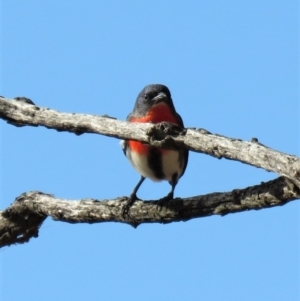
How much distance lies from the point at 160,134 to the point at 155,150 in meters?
1.90

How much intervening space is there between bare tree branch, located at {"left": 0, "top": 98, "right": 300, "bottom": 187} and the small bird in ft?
4.38

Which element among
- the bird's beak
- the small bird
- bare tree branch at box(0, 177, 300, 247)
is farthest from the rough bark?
the bird's beak

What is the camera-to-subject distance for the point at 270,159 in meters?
Answer: 4.19

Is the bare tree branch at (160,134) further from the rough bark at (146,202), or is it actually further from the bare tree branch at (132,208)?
the bare tree branch at (132,208)

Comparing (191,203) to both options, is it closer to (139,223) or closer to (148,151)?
(139,223)

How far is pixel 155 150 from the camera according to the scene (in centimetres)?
674

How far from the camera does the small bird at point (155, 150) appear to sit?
680 centimetres

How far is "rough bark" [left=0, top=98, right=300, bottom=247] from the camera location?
4.30 meters

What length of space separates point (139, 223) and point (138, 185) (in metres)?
1.25

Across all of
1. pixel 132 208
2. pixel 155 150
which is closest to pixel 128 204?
pixel 132 208

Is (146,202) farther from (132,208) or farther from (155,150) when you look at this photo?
(155,150)

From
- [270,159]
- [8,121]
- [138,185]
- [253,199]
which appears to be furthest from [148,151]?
[270,159]

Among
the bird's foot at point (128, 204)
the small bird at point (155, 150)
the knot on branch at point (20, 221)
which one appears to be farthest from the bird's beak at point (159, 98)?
the knot on branch at point (20, 221)

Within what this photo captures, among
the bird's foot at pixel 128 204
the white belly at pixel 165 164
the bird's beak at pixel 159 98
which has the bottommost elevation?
the bird's foot at pixel 128 204
